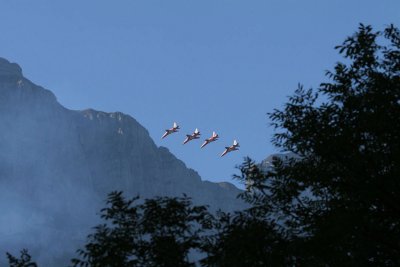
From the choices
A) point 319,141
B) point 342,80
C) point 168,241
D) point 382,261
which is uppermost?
point 342,80

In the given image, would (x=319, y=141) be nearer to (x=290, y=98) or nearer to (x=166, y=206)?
(x=290, y=98)

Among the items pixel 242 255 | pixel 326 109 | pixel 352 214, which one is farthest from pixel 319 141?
pixel 242 255

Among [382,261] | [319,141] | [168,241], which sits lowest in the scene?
[382,261]

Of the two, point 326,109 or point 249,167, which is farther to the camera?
point 249,167

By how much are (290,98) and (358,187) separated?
4.58 meters

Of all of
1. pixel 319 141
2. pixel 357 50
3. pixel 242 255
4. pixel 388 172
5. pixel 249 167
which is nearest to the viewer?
pixel 242 255

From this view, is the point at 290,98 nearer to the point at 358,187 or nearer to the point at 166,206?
the point at 358,187

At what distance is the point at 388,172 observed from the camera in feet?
69.9

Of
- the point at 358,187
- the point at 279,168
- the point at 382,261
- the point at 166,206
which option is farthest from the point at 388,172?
the point at 166,206

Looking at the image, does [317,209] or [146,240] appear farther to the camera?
[317,209]

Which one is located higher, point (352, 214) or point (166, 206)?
point (166, 206)

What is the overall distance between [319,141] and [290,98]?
2420 mm

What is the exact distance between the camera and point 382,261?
21.5 m

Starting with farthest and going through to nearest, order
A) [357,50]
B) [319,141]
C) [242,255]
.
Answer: [357,50] < [319,141] < [242,255]
